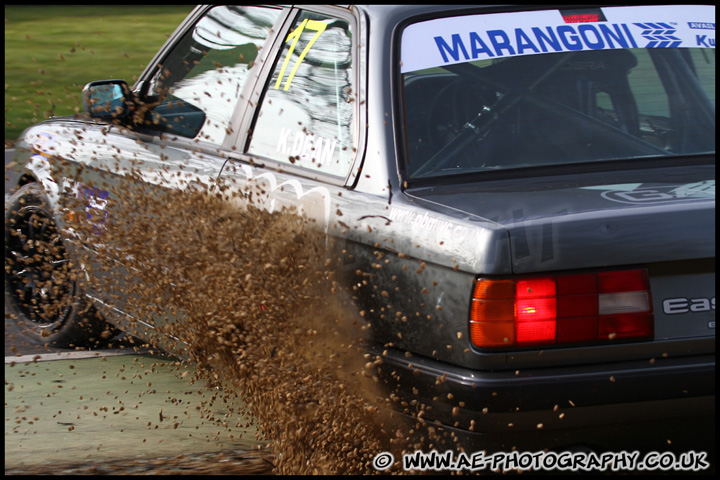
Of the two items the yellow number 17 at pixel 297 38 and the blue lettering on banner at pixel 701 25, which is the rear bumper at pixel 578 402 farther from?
the blue lettering on banner at pixel 701 25

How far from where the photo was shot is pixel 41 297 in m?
5.38

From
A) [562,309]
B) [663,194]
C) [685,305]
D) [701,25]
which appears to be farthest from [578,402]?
[701,25]

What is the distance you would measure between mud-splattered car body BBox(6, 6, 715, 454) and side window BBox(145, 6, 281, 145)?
0.02 meters

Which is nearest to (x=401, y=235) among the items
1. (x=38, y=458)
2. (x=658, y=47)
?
(x=658, y=47)

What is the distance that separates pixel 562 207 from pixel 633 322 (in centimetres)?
41

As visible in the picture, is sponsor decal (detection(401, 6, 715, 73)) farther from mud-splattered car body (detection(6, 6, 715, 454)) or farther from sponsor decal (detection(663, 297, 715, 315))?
sponsor decal (detection(663, 297, 715, 315))

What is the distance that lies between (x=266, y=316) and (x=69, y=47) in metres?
15.9

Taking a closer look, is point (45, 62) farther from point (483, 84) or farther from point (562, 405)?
point (562, 405)

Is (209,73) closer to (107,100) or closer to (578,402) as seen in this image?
(107,100)

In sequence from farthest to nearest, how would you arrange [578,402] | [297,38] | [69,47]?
[69,47] → [297,38] → [578,402]

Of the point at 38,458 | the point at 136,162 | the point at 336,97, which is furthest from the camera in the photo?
the point at 136,162

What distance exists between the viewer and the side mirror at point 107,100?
466 centimetres

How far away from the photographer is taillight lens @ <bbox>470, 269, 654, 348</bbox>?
2.86m

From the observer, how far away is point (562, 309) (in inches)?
113
